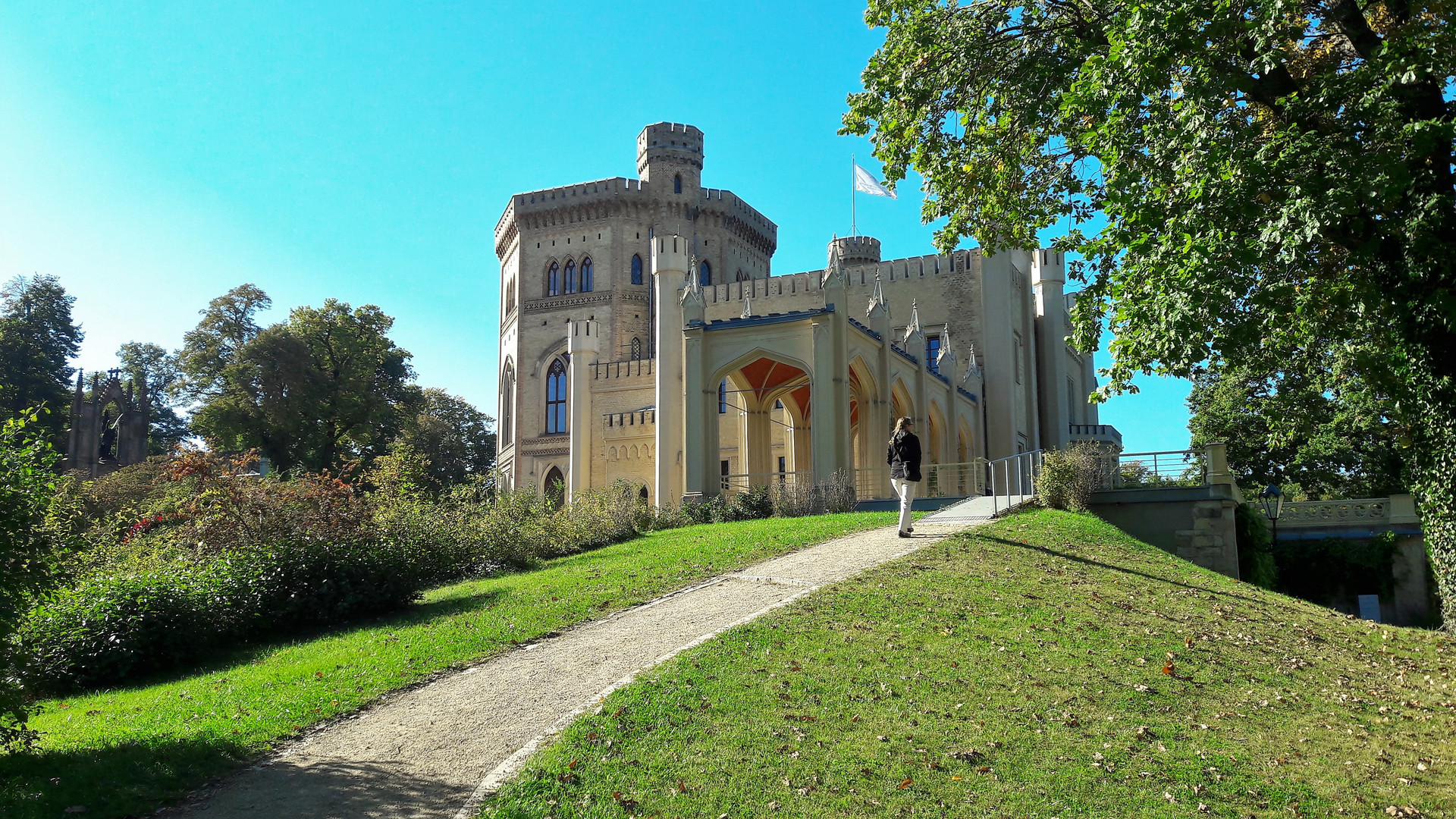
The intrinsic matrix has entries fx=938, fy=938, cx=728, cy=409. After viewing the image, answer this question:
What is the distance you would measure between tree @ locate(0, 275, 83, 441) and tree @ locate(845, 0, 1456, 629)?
45744 millimetres

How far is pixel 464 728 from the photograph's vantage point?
6.95 meters

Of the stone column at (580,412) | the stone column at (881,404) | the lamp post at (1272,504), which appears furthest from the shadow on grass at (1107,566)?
the stone column at (580,412)

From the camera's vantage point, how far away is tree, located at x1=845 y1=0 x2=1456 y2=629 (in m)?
8.47

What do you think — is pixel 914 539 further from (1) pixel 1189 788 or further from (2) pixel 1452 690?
(1) pixel 1189 788

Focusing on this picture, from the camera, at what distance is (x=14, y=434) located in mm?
6664

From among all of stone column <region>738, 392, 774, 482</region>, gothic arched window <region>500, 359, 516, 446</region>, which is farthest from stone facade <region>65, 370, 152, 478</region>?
stone column <region>738, 392, 774, 482</region>

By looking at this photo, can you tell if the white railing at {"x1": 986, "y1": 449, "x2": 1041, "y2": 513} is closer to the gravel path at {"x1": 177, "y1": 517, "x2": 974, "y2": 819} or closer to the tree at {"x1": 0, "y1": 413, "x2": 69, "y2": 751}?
the gravel path at {"x1": 177, "y1": 517, "x2": 974, "y2": 819}

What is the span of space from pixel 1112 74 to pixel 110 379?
52816 mm

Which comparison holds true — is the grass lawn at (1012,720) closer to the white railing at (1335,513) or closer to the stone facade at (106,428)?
the white railing at (1335,513)

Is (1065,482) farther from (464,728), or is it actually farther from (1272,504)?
(464,728)

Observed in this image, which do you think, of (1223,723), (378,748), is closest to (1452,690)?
(1223,723)

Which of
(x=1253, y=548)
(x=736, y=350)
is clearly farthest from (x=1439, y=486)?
(x=736, y=350)

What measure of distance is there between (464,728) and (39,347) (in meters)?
49.5

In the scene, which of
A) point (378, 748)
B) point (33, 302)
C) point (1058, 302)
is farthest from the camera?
point (33, 302)
